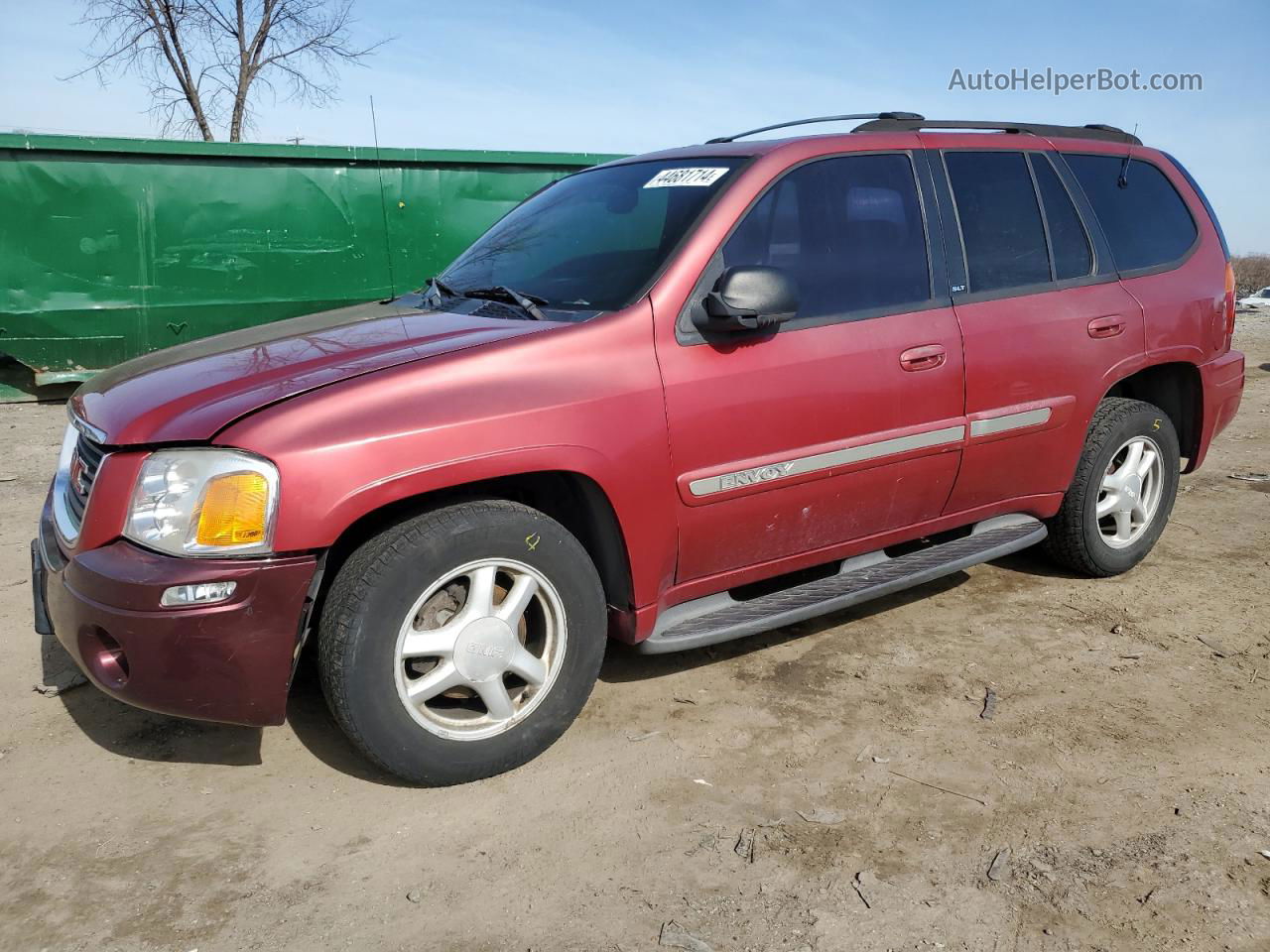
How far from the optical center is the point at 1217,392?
4.64 meters

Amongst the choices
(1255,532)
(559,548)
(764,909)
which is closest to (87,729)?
(559,548)

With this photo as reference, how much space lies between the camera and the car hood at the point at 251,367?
2619 mm

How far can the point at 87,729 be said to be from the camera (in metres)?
3.24

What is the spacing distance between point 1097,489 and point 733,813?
2377 mm

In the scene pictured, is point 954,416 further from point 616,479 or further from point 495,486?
point 495,486

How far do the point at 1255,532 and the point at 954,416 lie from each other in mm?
2523

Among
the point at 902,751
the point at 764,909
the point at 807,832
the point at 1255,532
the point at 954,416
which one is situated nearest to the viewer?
the point at 764,909

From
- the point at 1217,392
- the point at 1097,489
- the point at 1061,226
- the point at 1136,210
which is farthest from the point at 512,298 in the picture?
the point at 1217,392

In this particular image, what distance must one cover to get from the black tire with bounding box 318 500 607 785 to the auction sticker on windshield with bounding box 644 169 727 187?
1.27 metres

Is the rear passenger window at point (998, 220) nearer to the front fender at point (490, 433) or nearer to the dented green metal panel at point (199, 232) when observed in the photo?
the front fender at point (490, 433)

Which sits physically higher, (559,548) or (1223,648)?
(559,548)

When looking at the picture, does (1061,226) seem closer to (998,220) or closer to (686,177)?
(998,220)

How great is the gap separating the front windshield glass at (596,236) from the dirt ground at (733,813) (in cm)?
133

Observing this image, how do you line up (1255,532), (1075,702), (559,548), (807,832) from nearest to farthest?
(807,832), (559,548), (1075,702), (1255,532)
